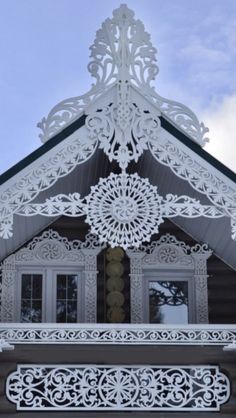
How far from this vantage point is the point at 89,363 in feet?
40.3

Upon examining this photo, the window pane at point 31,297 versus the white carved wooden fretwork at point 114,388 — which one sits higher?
the window pane at point 31,297

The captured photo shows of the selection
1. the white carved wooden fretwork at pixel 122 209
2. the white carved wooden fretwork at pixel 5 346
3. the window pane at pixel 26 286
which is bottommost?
the white carved wooden fretwork at pixel 5 346

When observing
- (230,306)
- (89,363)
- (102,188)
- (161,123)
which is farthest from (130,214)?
(230,306)

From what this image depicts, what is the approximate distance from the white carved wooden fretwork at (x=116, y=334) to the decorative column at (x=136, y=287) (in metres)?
1.99

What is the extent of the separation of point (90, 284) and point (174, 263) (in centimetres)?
131

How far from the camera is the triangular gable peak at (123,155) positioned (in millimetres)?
11828

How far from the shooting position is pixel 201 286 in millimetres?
14617

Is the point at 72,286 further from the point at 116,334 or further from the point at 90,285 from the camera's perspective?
the point at 116,334

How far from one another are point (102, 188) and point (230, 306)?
376 centimetres

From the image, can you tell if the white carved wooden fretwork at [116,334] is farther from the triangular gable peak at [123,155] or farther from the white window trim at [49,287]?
the white window trim at [49,287]

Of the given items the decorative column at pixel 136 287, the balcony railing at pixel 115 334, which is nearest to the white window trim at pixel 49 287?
→ the decorative column at pixel 136 287

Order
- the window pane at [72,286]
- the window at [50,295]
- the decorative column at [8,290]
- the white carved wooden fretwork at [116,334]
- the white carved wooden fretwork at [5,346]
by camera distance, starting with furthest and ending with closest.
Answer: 1. the window pane at [72,286]
2. the window at [50,295]
3. the decorative column at [8,290]
4. the white carved wooden fretwork at [116,334]
5. the white carved wooden fretwork at [5,346]

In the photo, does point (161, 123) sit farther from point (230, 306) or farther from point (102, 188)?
point (230, 306)

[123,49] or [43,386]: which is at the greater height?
[123,49]
